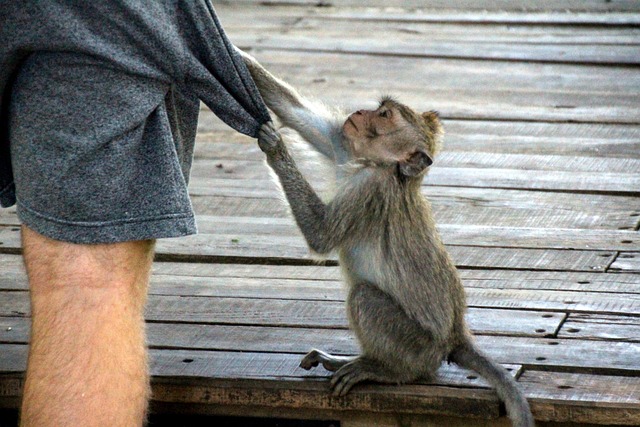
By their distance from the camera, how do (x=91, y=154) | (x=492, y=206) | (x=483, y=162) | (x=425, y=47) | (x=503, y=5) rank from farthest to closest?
(x=503, y=5) < (x=425, y=47) < (x=483, y=162) < (x=492, y=206) < (x=91, y=154)

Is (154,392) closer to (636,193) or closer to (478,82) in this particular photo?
(636,193)

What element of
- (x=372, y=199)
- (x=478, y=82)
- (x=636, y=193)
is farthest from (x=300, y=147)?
(x=478, y=82)

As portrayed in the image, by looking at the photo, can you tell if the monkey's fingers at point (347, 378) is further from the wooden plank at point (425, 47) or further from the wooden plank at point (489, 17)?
the wooden plank at point (489, 17)

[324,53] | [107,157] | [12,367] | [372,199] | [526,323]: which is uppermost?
[107,157]

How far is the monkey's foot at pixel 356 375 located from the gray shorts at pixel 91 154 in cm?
66

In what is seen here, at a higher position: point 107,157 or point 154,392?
point 107,157

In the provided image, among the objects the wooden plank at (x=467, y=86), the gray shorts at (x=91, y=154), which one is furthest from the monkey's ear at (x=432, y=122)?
the wooden plank at (x=467, y=86)

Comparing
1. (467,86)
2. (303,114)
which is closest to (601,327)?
(303,114)

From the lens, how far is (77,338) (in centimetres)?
327

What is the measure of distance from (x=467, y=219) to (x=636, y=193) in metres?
0.77

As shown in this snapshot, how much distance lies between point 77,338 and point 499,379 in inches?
46.9

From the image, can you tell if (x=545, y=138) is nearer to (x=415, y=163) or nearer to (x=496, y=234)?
(x=496, y=234)

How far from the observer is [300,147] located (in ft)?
14.0

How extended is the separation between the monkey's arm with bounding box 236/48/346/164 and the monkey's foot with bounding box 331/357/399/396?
78 centimetres
